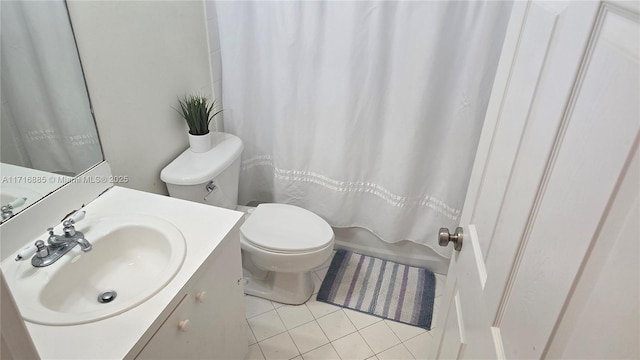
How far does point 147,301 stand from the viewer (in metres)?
1.04

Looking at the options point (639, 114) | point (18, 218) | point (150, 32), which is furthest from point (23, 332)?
point (150, 32)

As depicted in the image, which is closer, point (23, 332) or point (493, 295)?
point (23, 332)

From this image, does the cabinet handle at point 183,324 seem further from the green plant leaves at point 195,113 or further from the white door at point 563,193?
the green plant leaves at point 195,113

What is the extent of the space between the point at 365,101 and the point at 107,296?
4.04 feet

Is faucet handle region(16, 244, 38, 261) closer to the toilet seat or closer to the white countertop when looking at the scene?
the white countertop

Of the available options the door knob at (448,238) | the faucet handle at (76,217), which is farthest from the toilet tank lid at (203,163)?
the door knob at (448,238)

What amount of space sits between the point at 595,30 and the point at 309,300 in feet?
5.91

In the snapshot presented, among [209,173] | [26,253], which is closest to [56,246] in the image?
[26,253]

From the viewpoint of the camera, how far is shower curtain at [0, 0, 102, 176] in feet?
3.82

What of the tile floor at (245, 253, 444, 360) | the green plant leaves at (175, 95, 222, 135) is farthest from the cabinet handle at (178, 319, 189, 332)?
the green plant leaves at (175, 95, 222, 135)

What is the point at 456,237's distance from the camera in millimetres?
1137

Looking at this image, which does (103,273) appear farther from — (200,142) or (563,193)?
(563,193)

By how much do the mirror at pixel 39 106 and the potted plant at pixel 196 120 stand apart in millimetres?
441

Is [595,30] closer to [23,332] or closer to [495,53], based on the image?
[23,332]
